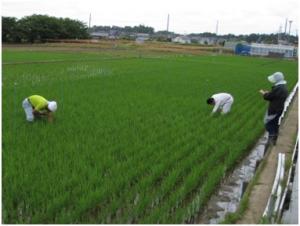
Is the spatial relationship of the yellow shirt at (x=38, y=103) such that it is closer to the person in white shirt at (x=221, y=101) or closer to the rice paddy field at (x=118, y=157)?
the rice paddy field at (x=118, y=157)

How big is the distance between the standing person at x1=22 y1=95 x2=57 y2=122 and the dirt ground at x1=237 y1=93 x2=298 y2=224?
3.16m

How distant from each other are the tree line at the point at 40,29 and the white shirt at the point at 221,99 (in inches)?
1406

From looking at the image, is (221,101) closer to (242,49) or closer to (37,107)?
(37,107)

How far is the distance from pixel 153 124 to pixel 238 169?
205cm

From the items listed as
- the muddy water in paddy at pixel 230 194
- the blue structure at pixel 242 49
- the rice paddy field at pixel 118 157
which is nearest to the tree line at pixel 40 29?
the blue structure at pixel 242 49

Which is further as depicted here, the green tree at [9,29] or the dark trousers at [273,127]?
the green tree at [9,29]

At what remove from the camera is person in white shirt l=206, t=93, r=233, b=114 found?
7.73 meters

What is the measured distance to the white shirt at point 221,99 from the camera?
7.73m

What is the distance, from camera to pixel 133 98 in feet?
31.8

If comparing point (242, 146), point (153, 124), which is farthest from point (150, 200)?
point (153, 124)

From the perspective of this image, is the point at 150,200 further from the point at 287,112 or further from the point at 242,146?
the point at 287,112

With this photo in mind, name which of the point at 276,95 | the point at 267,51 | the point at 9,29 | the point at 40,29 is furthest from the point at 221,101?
the point at 267,51

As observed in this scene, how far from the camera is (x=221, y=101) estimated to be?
789 centimetres

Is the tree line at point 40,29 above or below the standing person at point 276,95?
above
